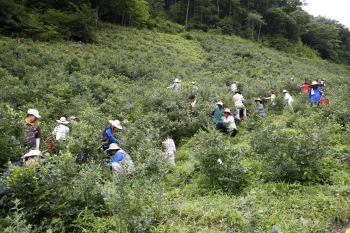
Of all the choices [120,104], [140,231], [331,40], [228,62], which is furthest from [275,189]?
[331,40]

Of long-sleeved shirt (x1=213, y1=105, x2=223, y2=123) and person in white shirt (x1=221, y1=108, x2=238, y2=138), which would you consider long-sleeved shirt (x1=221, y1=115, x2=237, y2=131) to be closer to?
person in white shirt (x1=221, y1=108, x2=238, y2=138)

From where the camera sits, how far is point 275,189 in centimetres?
420

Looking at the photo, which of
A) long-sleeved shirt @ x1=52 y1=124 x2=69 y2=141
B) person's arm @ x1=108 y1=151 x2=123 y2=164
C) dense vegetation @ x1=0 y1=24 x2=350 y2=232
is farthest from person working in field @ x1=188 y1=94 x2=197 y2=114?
long-sleeved shirt @ x1=52 y1=124 x2=69 y2=141

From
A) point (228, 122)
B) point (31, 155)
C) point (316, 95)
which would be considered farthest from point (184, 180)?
point (316, 95)

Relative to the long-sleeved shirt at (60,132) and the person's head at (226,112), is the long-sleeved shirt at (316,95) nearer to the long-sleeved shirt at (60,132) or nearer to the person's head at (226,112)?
the person's head at (226,112)

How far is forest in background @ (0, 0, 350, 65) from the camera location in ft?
59.6

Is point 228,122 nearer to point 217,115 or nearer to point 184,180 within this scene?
point 217,115

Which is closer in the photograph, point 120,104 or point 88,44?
point 120,104

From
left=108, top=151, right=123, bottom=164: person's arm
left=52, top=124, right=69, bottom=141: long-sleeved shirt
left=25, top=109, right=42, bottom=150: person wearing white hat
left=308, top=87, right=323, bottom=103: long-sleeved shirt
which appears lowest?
left=108, top=151, right=123, bottom=164: person's arm

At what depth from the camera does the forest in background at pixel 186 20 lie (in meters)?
18.2

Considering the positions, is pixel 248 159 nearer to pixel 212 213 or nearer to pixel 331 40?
pixel 212 213

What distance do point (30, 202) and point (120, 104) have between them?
257 inches

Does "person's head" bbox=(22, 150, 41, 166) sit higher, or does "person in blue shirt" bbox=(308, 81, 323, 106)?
"person in blue shirt" bbox=(308, 81, 323, 106)

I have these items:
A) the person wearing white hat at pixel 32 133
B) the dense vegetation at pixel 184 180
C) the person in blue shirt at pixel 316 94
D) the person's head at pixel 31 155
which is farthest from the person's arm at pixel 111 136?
the person in blue shirt at pixel 316 94
